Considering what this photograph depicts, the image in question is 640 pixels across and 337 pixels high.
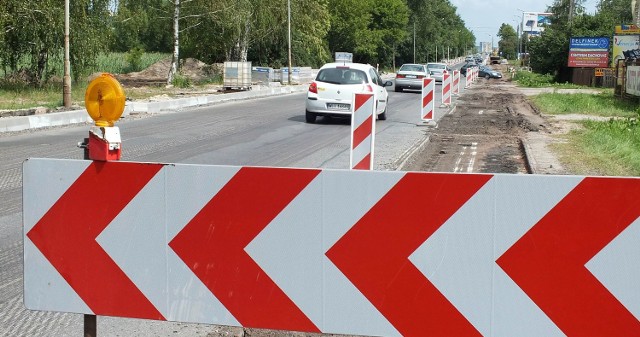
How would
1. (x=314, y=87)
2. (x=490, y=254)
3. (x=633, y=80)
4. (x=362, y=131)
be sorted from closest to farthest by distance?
(x=490, y=254) → (x=362, y=131) → (x=314, y=87) → (x=633, y=80)

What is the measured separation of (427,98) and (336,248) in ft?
59.0

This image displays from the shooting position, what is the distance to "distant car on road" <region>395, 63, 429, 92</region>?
42.2m

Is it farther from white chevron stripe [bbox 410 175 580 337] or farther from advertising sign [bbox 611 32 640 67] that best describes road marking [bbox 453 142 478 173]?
advertising sign [bbox 611 32 640 67]

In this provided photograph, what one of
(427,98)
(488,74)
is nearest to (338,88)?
(427,98)

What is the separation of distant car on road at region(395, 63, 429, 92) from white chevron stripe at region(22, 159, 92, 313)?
3919 cm

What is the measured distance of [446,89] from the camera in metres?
30.0

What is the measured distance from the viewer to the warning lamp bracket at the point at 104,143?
342cm

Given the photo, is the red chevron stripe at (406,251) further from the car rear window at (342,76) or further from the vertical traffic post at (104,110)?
the car rear window at (342,76)

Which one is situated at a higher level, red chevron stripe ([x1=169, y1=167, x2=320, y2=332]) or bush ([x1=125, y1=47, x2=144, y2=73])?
bush ([x1=125, y1=47, x2=144, y2=73])

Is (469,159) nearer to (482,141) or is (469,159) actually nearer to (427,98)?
(482,141)

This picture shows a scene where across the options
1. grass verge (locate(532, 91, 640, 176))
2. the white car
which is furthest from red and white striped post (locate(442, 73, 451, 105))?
the white car

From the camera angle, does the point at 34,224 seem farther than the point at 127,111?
No

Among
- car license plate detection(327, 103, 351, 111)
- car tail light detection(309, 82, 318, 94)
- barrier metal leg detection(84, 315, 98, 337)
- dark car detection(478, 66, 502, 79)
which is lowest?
barrier metal leg detection(84, 315, 98, 337)

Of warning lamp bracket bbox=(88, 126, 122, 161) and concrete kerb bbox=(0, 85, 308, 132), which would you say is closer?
warning lamp bracket bbox=(88, 126, 122, 161)
